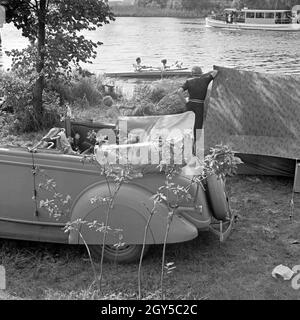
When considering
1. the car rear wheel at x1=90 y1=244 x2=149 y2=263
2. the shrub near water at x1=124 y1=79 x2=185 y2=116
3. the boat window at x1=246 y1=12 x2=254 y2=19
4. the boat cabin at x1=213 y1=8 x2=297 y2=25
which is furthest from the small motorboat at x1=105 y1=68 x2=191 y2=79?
the boat window at x1=246 y1=12 x2=254 y2=19

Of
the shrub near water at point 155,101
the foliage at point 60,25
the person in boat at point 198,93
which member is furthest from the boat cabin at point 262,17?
the person in boat at point 198,93

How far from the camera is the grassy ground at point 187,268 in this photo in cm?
438

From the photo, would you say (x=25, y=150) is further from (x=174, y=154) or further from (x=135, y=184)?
(x=174, y=154)

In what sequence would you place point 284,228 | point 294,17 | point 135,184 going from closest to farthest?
point 135,184 < point 284,228 < point 294,17

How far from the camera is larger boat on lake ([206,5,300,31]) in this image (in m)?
51.6

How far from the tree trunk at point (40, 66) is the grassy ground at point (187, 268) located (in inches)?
192

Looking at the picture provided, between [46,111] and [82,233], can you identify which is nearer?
[82,233]

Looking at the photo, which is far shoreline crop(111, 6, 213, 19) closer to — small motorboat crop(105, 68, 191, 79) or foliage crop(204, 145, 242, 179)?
small motorboat crop(105, 68, 191, 79)

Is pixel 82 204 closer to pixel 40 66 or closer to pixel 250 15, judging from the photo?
pixel 40 66

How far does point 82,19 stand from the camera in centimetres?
935

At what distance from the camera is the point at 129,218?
4.60 meters

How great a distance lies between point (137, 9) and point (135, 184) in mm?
74315
